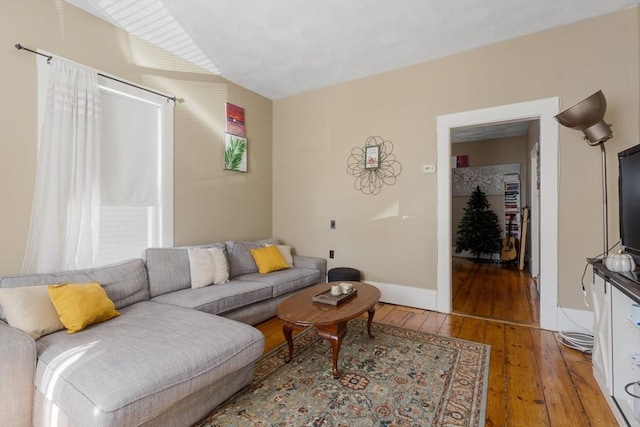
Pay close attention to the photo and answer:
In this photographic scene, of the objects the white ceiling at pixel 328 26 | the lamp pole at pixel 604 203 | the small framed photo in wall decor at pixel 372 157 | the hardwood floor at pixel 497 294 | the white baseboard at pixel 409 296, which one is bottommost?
the hardwood floor at pixel 497 294

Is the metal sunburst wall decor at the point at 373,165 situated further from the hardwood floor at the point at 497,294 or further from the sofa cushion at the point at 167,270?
the sofa cushion at the point at 167,270

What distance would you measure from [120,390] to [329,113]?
3592 mm

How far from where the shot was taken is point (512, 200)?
236 inches

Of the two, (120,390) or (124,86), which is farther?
(124,86)

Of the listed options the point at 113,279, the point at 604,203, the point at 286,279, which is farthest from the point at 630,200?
the point at 113,279

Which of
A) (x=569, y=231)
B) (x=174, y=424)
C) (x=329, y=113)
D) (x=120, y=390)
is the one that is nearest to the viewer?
(x=120, y=390)

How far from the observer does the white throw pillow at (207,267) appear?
9.07 ft

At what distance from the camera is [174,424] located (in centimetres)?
142

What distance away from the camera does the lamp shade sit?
7.13ft

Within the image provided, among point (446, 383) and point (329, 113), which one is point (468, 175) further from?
point (446, 383)

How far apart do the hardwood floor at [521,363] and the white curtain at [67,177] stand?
5.74 ft

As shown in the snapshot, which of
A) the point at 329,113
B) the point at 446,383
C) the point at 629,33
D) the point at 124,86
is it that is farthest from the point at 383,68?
the point at 446,383

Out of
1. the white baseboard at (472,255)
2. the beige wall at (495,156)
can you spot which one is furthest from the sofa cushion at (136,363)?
the beige wall at (495,156)

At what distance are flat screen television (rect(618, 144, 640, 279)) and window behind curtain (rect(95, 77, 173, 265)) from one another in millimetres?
3747
